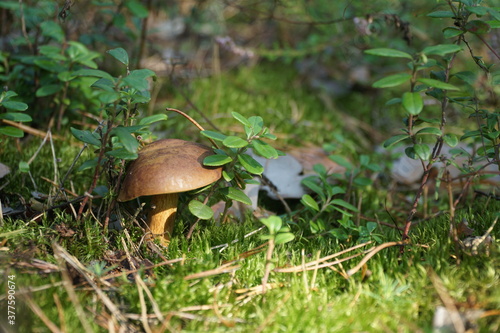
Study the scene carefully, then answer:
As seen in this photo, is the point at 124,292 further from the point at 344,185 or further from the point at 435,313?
the point at 344,185

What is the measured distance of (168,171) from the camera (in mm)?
1805

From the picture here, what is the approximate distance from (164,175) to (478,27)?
1.49 metres

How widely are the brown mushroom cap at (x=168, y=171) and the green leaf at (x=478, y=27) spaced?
1.26 metres

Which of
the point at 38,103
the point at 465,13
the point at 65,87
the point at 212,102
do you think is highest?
the point at 465,13

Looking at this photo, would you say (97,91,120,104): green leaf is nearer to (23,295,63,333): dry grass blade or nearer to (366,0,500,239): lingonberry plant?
(23,295,63,333): dry grass blade

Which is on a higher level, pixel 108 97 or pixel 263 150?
pixel 108 97

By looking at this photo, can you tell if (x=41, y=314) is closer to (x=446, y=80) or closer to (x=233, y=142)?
(x=233, y=142)

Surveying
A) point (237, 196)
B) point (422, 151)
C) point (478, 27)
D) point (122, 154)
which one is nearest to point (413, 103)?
point (422, 151)

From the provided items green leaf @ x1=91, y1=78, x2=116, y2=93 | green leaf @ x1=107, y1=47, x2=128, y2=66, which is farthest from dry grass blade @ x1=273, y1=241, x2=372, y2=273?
green leaf @ x1=107, y1=47, x2=128, y2=66

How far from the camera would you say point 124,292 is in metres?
1.71

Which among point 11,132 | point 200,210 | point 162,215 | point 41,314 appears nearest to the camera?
point 41,314

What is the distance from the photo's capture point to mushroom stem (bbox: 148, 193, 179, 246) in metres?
2.09

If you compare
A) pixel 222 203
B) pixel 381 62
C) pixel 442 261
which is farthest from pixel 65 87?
pixel 381 62

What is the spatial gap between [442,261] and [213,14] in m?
3.92
